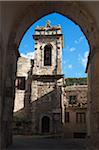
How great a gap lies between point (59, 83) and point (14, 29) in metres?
15.6

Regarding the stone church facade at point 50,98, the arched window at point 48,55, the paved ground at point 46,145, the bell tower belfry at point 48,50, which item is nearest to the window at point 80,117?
the stone church facade at point 50,98

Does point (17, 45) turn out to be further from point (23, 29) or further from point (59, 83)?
point (59, 83)

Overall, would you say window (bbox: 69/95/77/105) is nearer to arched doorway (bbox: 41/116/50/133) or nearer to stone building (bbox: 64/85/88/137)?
stone building (bbox: 64/85/88/137)

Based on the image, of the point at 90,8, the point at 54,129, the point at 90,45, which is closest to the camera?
the point at 90,8

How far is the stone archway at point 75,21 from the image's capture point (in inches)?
369

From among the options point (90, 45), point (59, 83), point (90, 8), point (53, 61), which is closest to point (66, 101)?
point (59, 83)

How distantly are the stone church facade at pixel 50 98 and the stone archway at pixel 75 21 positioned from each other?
1428 cm

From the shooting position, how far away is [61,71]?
84.9 ft

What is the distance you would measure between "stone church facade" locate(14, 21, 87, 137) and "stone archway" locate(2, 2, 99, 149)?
14.3 metres

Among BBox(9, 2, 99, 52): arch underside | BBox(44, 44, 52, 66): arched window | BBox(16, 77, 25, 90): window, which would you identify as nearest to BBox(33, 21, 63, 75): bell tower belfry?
BBox(44, 44, 52, 66): arched window

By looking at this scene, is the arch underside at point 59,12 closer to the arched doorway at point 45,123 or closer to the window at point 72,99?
the arched doorway at point 45,123

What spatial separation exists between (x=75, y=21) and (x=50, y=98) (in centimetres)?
1453

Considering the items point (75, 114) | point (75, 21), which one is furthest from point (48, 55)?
point (75, 21)

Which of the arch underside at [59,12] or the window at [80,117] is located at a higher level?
the arch underside at [59,12]
